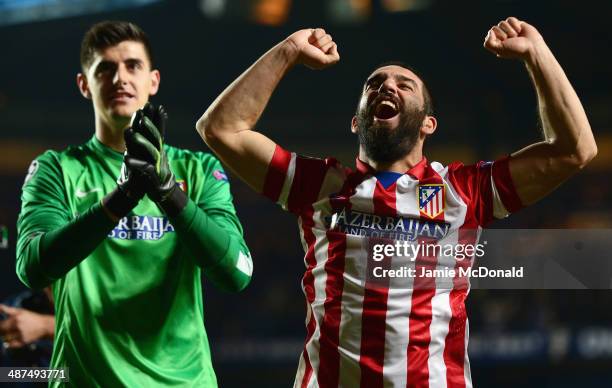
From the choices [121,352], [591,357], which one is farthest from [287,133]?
[121,352]

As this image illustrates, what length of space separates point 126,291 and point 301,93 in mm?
8469

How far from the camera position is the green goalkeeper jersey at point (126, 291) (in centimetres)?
209

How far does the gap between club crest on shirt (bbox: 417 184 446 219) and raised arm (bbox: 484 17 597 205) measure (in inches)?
7.2

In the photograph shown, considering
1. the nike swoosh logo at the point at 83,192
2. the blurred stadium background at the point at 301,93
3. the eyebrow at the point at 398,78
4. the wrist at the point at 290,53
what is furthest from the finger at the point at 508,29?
the blurred stadium background at the point at 301,93

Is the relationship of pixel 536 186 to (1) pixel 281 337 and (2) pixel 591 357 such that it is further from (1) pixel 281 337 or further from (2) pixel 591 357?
(1) pixel 281 337

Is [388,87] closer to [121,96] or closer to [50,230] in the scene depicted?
[121,96]

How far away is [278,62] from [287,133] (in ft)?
27.0

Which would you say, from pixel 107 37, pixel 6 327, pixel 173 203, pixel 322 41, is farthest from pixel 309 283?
pixel 6 327

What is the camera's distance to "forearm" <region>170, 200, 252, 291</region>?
1925mm

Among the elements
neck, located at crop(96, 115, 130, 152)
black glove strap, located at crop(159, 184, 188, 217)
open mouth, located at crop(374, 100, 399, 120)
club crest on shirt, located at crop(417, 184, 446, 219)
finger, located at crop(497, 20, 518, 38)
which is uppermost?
finger, located at crop(497, 20, 518, 38)

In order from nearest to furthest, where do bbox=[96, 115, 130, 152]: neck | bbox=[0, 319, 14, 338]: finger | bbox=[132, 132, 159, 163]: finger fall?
bbox=[132, 132, 159, 163]: finger, bbox=[96, 115, 130, 152]: neck, bbox=[0, 319, 14, 338]: finger

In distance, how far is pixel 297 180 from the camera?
203 cm

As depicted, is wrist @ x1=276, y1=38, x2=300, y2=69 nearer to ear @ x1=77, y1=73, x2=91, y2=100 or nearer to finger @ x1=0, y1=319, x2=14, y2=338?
ear @ x1=77, y1=73, x2=91, y2=100

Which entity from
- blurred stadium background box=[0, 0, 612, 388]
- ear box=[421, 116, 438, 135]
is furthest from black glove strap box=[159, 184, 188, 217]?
blurred stadium background box=[0, 0, 612, 388]
